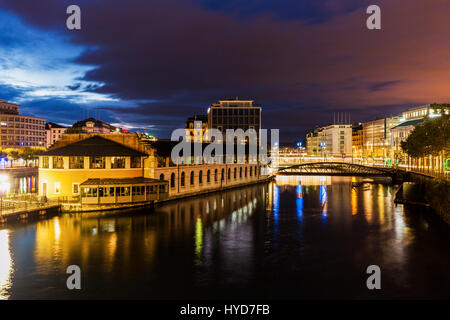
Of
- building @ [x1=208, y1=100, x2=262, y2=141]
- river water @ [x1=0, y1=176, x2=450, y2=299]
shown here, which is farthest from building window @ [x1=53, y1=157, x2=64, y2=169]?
building @ [x1=208, y1=100, x2=262, y2=141]

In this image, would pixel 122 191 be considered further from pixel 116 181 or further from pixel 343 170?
pixel 343 170

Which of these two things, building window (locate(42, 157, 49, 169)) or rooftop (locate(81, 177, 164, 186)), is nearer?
rooftop (locate(81, 177, 164, 186))

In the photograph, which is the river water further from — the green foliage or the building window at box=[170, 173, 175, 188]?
the green foliage

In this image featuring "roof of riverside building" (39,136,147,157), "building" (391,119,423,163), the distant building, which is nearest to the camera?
"roof of riverside building" (39,136,147,157)

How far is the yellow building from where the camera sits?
188ft

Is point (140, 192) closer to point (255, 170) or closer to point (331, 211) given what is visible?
point (331, 211)

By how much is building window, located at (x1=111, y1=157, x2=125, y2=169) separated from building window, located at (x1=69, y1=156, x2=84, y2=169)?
4839 millimetres

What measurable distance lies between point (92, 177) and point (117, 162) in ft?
15.4

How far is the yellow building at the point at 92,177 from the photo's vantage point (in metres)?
57.3

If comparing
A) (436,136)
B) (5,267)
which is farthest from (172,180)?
(436,136)

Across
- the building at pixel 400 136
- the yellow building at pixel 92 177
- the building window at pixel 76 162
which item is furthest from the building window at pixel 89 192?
the building at pixel 400 136
